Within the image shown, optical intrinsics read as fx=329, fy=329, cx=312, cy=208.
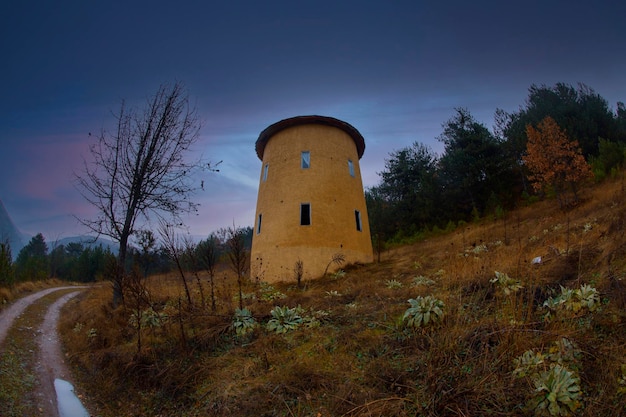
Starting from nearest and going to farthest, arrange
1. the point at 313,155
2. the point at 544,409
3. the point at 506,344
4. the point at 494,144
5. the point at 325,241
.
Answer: the point at 544,409 → the point at 506,344 → the point at 325,241 → the point at 313,155 → the point at 494,144

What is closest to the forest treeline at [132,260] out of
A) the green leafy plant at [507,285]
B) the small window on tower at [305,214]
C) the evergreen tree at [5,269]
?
the evergreen tree at [5,269]

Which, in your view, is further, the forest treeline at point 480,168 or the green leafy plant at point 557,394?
the forest treeline at point 480,168

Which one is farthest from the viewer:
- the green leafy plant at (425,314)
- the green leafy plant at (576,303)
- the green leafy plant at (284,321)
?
the green leafy plant at (284,321)

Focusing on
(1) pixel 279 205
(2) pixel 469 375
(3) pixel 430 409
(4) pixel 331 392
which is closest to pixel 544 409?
(2) pixel 469 375

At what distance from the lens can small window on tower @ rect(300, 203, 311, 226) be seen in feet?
50.0

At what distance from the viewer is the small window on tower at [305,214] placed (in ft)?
50.0

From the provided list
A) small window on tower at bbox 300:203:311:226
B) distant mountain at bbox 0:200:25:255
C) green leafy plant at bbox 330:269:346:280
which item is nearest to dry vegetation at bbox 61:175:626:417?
green leafy plant at bbox 330:269:346:280

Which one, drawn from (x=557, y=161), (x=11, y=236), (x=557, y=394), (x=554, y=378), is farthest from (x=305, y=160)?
(x=11, y=236)

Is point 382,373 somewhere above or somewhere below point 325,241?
below

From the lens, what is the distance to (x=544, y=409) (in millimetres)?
2869

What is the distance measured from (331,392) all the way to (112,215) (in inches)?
485

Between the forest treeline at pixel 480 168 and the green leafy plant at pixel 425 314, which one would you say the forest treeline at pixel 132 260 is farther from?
the forest treeline at pixel 480 168

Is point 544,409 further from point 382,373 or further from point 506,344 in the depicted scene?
point 382,373

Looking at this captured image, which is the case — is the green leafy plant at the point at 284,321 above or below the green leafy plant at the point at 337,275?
below
